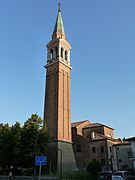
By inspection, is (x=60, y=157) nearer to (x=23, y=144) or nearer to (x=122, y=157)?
(x=23, y=144)

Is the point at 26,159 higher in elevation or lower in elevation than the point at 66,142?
lower

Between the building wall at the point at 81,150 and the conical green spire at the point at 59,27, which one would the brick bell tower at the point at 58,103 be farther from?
the building wall at the point at 81,150

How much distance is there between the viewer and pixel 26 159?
36594 millimetres

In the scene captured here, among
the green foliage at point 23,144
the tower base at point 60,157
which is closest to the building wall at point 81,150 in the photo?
the tower base at point 60,157

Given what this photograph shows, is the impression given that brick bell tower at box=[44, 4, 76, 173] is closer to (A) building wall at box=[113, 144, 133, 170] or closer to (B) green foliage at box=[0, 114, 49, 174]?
(B) green foliage at box=[0, 114, 49, 174]

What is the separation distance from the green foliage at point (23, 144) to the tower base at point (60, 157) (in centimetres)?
373

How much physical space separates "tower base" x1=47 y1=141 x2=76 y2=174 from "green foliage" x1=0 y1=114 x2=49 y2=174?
3728 mm

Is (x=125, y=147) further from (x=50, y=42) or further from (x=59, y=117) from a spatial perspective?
(x=50, y=42)

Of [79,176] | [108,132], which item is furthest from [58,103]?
[108,132]

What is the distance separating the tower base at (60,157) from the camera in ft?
135

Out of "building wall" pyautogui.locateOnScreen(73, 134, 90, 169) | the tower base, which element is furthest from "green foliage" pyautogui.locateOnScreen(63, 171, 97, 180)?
"building wall" pyautogui.locateOnScreen(73, 134, 90, 169)

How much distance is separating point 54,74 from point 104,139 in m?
17.5

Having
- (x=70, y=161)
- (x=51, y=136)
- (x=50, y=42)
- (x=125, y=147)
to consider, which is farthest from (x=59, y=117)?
(x=50, y=42)

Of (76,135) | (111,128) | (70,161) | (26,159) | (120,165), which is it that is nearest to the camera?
(26,159)
